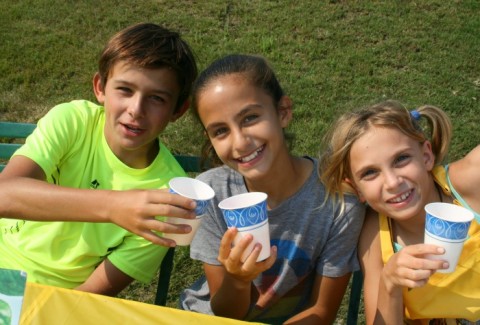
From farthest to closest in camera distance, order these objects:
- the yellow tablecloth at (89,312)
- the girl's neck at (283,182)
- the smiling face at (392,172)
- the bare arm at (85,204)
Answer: the girl's neck at (283,182), the smiling face at (392,172), the bare arm at (85,204), the yellow tablecloth at (89,312)

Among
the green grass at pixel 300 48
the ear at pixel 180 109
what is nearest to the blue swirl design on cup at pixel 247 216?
the ear at pixel 180 109

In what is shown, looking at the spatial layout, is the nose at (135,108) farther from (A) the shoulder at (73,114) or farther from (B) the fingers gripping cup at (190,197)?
(B) the fingers gripping cup at (190,197)

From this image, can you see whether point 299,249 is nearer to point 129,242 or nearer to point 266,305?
point 266,305

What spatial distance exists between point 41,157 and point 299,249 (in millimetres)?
1037

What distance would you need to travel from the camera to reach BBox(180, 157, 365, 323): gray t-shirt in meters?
2.21

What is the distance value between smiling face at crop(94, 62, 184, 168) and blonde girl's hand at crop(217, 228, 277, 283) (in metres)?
0.70

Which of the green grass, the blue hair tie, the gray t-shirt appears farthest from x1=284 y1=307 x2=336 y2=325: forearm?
the green grass

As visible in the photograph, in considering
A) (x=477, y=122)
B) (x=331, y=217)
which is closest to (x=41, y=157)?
(x=331, y=217)

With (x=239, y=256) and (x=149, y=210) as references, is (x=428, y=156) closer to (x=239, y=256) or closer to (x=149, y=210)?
(x=239, y=256)

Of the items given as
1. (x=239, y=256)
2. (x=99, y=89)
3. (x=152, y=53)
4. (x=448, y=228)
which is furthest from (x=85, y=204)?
(x=448, y=228)

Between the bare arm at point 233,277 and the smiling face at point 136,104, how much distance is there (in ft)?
1.90

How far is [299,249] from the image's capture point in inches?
88.2

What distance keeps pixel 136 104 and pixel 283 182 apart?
2.11 ft

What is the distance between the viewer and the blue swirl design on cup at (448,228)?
1.67 metres
